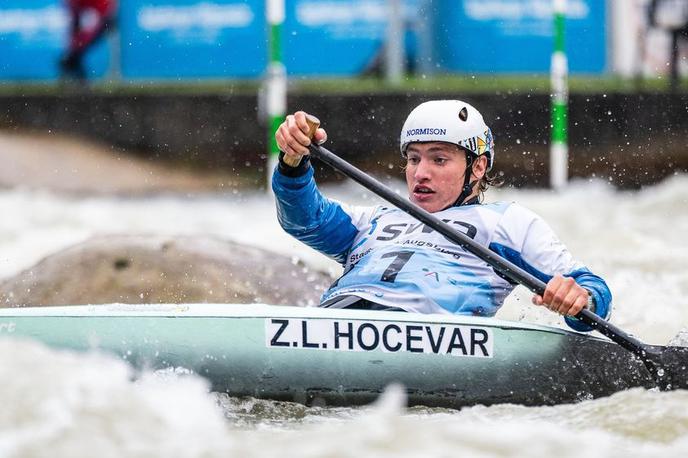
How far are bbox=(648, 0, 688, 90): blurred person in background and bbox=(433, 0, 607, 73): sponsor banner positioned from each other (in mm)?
457

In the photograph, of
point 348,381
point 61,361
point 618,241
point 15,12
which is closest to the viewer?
point 61,361

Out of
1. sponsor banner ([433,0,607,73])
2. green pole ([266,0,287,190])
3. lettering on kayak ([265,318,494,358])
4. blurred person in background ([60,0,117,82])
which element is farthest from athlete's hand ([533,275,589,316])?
blurred person in background ([60,0,117,82])

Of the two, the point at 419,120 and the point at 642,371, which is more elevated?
the point at 419,120

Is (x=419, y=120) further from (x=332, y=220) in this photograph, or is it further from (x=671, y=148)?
(x=671, y=148)

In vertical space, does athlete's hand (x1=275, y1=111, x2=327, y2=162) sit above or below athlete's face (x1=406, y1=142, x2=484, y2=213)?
above

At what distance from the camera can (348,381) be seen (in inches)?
191

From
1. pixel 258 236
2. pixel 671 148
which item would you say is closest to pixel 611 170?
pixel 671 148

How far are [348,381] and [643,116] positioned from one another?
754 cm

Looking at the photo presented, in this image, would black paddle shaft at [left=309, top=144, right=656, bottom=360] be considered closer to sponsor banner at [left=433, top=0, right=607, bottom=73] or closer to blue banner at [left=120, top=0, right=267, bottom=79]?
sponsor banner at [left=433, top=0, right=607, bottom=73]

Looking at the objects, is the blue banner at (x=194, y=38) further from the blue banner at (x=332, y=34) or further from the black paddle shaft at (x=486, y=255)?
Answer: the black paddle shaft at (x=486, y=255)

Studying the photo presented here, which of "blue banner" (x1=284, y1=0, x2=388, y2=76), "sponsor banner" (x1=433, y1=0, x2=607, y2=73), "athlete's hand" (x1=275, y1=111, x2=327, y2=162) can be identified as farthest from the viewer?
"blue banner" (x1=284, y1=0, x2=388, y2=76)

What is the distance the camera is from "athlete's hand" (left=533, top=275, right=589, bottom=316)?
4914 millimetres

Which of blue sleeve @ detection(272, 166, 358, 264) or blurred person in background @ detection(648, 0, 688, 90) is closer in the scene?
blue sleeve @ detection(272, 166, 358, 264)

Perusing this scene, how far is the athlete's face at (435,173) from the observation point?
211 inches
